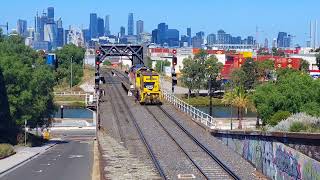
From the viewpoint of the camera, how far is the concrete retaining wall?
82.8 feet

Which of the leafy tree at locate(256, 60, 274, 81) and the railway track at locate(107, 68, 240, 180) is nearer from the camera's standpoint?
the railway track at locate(107, 68, 240, 180)

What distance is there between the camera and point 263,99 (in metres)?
69.9

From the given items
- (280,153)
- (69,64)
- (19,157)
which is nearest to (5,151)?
(19,157)

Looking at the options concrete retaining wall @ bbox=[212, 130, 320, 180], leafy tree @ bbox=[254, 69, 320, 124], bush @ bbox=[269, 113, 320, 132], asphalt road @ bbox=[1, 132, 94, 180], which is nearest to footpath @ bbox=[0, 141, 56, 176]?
asphalt road @ bbox=[1, 132, 94, 180]

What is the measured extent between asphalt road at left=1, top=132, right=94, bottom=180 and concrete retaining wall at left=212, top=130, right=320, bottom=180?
9.15 m

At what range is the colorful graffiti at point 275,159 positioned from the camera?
25000 mm

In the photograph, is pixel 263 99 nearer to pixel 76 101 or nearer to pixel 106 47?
pixel 106 47

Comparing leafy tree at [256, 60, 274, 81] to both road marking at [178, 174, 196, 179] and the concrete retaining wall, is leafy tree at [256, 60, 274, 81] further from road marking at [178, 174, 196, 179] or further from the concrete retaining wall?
road marking at [178, 174, 196, 179]

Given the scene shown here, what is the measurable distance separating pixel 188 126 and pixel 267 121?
1831 cm

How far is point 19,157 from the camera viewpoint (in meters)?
53.0

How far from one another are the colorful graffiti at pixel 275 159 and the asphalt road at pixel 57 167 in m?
9.04

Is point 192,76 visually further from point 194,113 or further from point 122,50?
point 194,113

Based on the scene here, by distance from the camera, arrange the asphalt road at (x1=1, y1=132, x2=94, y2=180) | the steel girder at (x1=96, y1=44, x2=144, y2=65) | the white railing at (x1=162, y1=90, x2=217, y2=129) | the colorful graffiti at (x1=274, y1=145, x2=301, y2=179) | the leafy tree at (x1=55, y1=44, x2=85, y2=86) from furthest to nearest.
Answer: the leafy tree at (x1=55, y1=44, x2=85, y2=86) → the steel girder at (x1=96, y1=44, x2=144, y2=65) → the white railing at (x1=162, y1=90, x2=217, y2=129) → the asphalt road at (x1=1, y1=132, x2=94, y2=180) → the colorful graffiti at (x1=274, y1=145, x2=301, y2=179)

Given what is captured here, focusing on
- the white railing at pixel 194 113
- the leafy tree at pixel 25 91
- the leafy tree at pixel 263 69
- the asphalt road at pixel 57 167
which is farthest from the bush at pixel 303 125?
the leafy tree at pixel 263 69
